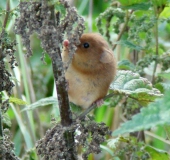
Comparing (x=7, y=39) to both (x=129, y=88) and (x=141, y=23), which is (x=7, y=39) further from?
(x=141, y=23)

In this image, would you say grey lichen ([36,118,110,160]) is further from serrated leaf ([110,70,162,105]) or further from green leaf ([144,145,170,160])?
green leaf ([144,145,170,160])

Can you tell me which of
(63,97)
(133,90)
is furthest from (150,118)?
(133,90)

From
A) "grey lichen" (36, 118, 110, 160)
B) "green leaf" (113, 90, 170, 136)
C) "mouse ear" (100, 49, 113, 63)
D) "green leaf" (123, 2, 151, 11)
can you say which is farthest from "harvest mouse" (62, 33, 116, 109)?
"green leaf" (113, 90, 170, 136)

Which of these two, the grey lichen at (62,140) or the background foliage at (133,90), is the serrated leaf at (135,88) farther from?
the grey lichen at (62,140)

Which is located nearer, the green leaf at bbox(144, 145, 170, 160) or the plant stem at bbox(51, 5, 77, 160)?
the plant stem at bbox(51, 5, 77, 160)

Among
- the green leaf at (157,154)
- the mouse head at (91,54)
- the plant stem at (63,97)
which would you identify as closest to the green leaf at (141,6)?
the mouse head at (91,54)

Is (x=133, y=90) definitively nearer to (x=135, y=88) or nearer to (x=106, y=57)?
(x=135, y=88)
